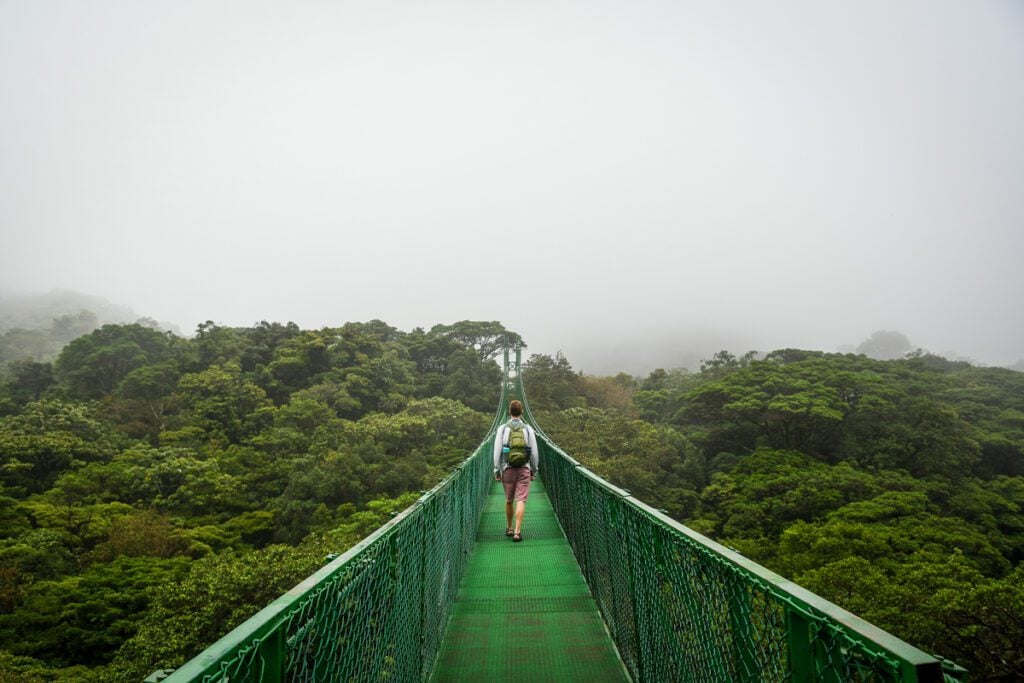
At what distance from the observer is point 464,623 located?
250cm

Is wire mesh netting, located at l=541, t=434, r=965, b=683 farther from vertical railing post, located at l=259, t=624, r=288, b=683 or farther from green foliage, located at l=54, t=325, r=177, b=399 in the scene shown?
green foliage, located at l=54, t=325, r=177, b=399

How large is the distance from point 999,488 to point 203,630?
57.1 feet

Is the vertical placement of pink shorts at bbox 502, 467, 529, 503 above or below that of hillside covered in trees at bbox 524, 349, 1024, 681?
above

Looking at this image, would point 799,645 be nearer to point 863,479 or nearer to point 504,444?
point 504,444

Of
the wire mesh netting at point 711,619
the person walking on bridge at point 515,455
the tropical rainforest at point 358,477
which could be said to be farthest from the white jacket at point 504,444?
the tropical rainforest at point 358,477

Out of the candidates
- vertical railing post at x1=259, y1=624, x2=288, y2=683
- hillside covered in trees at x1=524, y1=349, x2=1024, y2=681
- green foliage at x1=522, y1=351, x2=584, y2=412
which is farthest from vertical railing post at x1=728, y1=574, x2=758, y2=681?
green foliage at x1=522, y1=351, x2=584, y2=412

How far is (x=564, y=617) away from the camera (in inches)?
98.1

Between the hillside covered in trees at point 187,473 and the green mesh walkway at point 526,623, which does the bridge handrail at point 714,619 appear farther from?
the hillside covered in trees at point 187,473

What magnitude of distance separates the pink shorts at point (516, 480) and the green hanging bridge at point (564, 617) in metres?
0.29

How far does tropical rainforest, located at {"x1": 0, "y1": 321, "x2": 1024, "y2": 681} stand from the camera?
801 cm

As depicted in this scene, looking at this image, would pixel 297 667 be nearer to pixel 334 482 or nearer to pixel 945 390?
pixel 334 482

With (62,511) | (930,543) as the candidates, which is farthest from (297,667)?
(62,511)

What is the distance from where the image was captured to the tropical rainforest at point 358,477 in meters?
8.01

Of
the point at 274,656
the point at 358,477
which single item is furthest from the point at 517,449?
the point at 358,477
